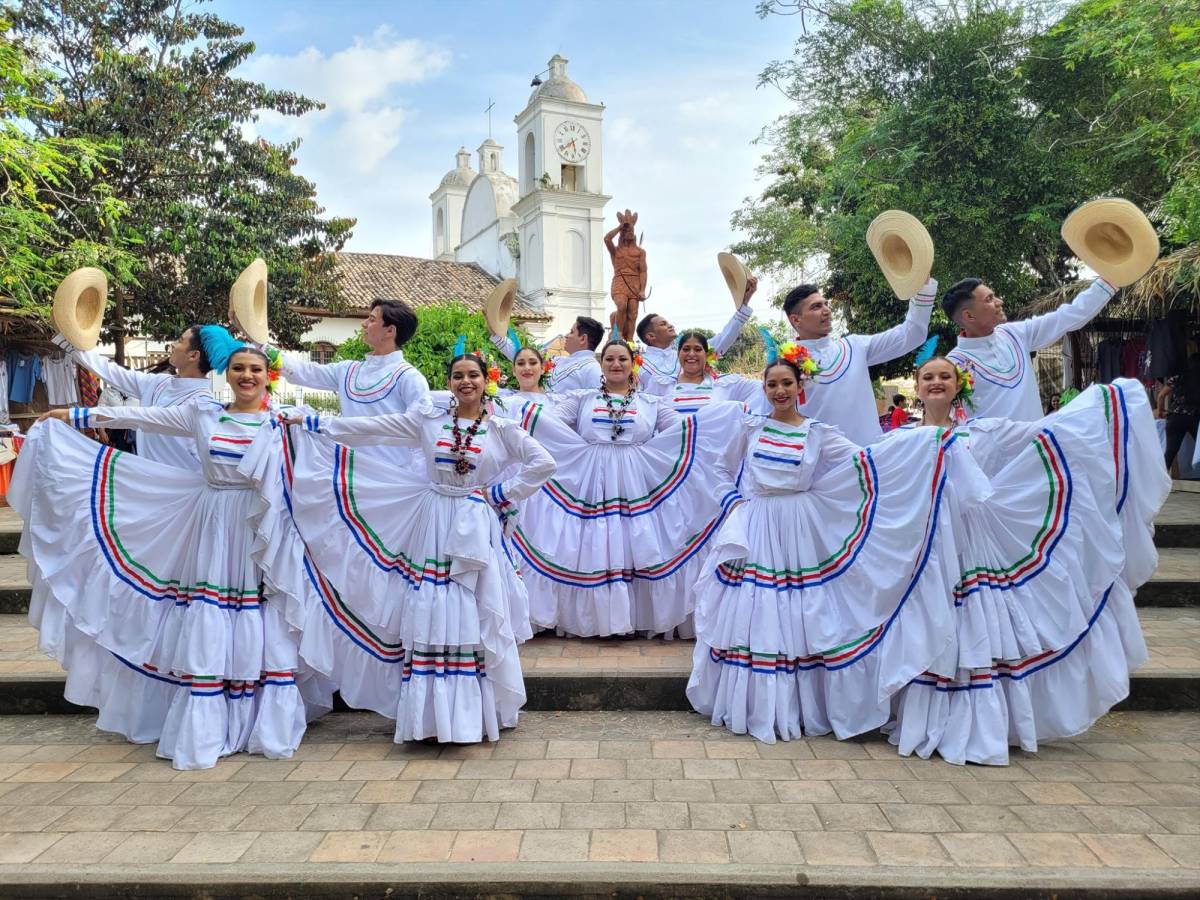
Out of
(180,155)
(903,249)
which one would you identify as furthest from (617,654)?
(180,155)

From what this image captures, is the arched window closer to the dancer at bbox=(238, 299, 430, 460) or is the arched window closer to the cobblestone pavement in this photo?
the dancer at bbox=(238, 299, 430, 460)

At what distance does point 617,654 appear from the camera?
17.1 feet

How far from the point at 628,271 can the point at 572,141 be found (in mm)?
30070

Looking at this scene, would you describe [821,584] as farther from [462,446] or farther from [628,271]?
[628,271]

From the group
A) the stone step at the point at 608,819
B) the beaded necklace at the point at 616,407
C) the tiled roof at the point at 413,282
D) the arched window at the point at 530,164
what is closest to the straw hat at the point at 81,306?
the stone step at the point at 608,819

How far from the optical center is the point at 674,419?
19.0 feet

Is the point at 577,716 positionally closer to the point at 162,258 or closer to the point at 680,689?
the point at 680,689

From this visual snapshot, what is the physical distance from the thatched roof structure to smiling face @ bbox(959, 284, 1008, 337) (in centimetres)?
546

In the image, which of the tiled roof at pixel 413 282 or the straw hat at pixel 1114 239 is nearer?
the straw hat at pixel 1114 239

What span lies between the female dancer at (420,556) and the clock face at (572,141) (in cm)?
3277

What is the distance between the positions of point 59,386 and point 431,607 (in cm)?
1250

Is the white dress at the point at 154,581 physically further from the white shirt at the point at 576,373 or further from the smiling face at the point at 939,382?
the smiling face at the point at 939,382

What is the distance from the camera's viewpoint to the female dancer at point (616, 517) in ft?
18.0

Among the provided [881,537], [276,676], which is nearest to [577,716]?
[276,676]
